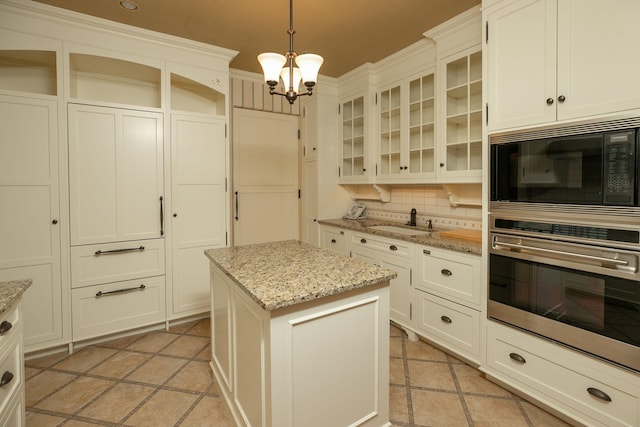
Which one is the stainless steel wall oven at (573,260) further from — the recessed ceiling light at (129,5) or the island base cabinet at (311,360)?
the recessed ceiling light at (129,5)

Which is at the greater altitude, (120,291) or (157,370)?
(120,291)

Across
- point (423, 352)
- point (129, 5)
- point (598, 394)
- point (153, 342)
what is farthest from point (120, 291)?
point (598, 394)

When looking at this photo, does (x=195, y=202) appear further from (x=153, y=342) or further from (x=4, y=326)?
(x=4, y=326)

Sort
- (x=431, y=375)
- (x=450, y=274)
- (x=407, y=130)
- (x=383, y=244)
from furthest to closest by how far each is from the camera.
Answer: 1. (x=407, y=130)
2. (x=383, y=244)
3. (x=450, y=274)
4. (x=431, y=375)

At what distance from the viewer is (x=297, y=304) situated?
125cm

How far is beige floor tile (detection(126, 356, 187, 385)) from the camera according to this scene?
2.14 metres

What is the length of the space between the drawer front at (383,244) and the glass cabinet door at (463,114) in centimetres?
75

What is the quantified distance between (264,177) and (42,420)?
2.77m

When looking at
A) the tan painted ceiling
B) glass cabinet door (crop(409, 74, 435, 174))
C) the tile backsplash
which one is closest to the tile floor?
the tile backsplash

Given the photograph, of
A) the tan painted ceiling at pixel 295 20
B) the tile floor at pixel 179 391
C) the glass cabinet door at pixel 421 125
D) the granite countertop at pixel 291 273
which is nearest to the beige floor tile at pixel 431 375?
the tile floor at pixel 179 391

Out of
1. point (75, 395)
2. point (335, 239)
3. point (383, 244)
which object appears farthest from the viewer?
point (335, 239)

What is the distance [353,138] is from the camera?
3.68m

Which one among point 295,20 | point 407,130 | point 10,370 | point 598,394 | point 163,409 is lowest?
point 163,409

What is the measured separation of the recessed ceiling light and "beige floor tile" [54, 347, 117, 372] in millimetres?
2610
